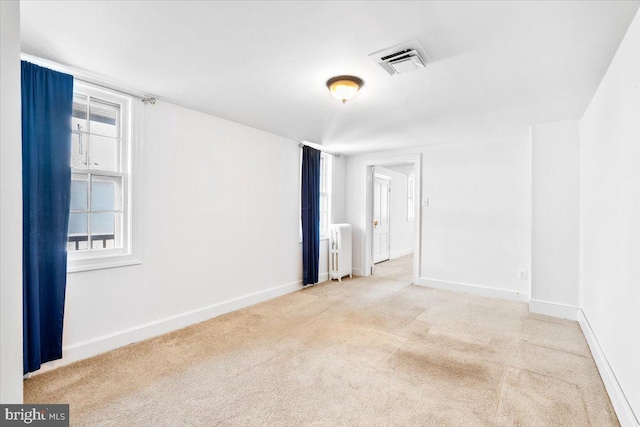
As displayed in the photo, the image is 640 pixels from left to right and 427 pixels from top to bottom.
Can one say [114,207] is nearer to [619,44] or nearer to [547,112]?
[619,44]

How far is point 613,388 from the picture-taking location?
1.99 m

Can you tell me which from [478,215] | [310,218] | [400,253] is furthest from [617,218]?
[400,253]

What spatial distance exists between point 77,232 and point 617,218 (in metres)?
4.25

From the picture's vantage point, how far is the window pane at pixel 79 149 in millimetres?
2605

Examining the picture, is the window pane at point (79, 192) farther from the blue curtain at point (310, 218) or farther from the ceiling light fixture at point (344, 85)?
the blue curtain at point (310, 218)

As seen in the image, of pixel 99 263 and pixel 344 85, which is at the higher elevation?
pixel 344 85

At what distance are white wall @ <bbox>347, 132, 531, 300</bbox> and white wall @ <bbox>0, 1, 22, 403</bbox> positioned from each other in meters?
4.94

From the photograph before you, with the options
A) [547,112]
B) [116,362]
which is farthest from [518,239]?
[116,362]

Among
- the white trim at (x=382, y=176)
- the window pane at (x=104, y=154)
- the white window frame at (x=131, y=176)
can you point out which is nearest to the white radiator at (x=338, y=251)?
the white trim at (x=382, y=176)

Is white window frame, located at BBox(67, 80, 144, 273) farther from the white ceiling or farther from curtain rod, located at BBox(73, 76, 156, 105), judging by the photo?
the white ceiling

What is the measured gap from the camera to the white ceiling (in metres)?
1.70

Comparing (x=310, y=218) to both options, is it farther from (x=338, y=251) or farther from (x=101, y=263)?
(x=101, y=263)

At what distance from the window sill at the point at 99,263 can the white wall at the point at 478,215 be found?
14.0 feet

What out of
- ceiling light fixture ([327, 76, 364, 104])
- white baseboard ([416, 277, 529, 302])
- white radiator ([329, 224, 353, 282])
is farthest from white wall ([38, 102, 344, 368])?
white baseboard ([416, 277, 529, 302])
